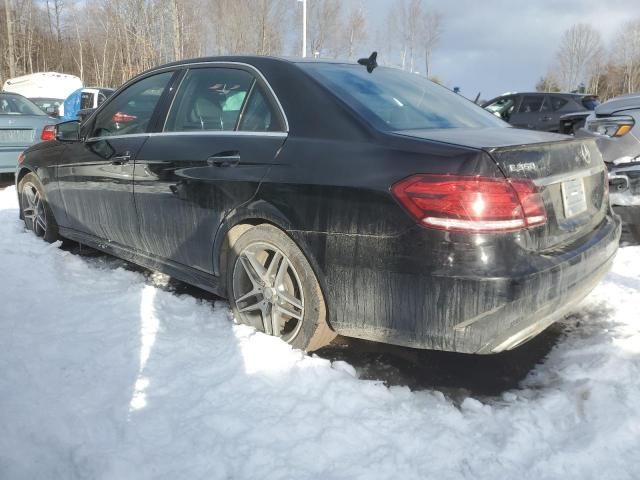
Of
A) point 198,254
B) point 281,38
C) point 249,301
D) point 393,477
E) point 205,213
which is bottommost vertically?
point 393,477

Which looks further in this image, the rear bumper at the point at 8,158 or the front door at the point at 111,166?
the rear bumper at the point at 8,158

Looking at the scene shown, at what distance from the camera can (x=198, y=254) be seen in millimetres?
3100

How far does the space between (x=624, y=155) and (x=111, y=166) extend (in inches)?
182

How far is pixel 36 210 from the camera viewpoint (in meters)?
4.84

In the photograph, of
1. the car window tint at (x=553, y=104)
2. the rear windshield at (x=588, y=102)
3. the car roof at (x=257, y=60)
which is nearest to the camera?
the car roof at (x=257, y=60)

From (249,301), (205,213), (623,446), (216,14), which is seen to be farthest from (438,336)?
(216,14)

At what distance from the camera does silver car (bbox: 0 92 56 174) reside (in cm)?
808

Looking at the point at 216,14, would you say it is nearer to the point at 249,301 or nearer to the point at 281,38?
the point at 281,38

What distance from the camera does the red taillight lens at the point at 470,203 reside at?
6.62 feet

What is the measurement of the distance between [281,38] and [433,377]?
31668 millimetres

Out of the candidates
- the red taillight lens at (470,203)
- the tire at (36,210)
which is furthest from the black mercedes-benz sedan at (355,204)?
the tire at (36,210)

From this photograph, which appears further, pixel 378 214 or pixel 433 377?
pixel 433 377

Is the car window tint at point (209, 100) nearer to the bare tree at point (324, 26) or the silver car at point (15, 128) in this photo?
the silver car at point (15, 128)

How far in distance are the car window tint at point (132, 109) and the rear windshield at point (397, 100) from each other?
4.09 ft
